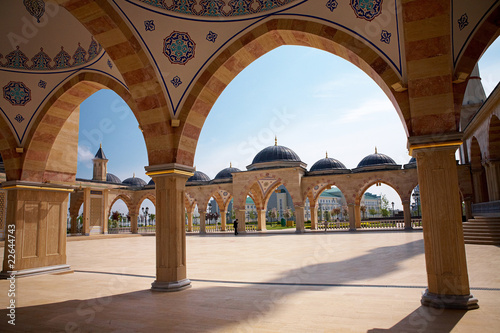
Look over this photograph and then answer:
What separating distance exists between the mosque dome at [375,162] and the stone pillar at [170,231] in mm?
18217

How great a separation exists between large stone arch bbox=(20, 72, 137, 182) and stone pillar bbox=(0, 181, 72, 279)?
1.16ft

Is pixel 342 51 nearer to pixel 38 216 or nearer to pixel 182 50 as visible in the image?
pixel 182 50

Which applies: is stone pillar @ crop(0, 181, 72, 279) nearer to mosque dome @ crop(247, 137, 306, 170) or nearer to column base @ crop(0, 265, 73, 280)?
column base @ crop(0, 265, 73, 280)

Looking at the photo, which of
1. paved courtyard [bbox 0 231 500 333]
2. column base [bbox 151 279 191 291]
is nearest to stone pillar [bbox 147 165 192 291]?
column base [bbox 151 279 191 291]

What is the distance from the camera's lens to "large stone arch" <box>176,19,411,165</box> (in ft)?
15.3

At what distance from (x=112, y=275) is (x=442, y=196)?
612cm

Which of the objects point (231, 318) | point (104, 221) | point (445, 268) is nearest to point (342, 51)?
point (445, 268)

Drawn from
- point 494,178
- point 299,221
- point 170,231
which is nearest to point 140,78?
point 170,231

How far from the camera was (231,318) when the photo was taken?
3.68m

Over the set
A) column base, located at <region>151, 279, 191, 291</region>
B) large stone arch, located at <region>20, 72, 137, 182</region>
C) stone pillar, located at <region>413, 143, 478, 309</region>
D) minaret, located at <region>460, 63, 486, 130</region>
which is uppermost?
minaret, located at <region>460, 63, 486, 130</region>

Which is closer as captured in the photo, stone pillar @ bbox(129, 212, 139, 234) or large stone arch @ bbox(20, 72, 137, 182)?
large stone arch @ bbox(20, 72, 137, 182)

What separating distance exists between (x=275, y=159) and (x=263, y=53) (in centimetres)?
1838

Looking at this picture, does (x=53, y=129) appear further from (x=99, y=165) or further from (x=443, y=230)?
(x=99, y=165)

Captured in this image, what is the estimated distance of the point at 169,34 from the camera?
5.47m
